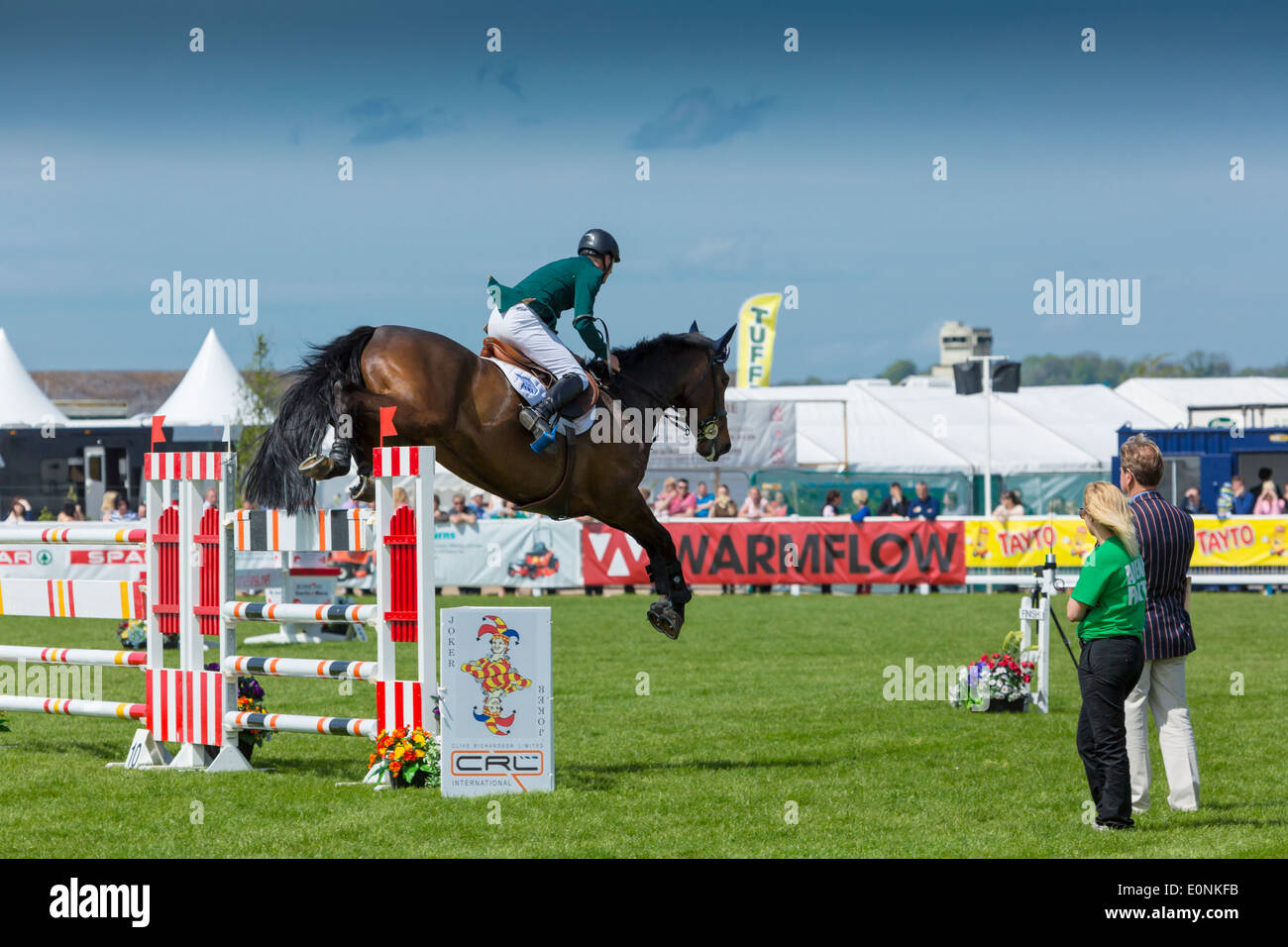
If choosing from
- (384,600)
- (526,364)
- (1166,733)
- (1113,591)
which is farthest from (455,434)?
(1166,733)

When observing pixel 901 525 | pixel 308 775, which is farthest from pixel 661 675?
pixel 901 525

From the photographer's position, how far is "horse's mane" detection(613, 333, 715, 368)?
9.20 m

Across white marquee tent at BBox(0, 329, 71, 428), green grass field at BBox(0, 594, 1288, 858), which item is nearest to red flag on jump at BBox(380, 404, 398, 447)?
green grass field at BBox(0, 594, 1288, 858)

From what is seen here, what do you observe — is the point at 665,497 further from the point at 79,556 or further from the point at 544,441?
the point at 544,441

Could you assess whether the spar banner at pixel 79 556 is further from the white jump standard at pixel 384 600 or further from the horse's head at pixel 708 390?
the horse's head at pixel 708 390

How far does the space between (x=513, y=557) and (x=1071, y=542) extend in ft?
29.9

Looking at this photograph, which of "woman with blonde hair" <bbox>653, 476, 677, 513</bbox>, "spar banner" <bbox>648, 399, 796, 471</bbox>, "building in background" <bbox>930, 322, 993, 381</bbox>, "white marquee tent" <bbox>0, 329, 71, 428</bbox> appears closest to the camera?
"woman with blonde hair" <bbox>653, 476, 677, 513</bbox>

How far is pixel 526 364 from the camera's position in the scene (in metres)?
8.21

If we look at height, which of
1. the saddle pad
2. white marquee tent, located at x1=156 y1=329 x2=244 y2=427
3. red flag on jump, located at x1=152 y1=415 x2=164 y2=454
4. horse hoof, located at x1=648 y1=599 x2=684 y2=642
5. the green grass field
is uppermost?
white marquee tent, located at x1=156 y1=329 x2=244 y2=427

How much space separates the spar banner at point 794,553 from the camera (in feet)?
79.3

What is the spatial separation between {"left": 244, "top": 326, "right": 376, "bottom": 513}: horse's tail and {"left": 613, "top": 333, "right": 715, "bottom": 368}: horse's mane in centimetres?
192

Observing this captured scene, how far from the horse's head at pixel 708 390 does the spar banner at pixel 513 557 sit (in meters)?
14.7

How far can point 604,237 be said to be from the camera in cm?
838

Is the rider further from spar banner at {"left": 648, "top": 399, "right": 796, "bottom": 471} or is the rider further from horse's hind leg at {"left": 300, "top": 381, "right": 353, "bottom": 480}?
spar banner at {"left": 648, "top": 399, "right": 796, "bottom": 471}
